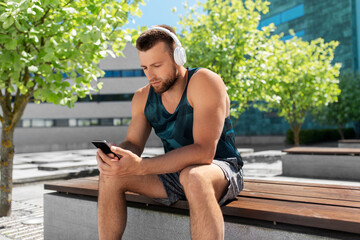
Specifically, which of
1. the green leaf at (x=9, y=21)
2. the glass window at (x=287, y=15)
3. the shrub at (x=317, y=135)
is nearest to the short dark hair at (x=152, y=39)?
the green leaf at (x=9, y=21)

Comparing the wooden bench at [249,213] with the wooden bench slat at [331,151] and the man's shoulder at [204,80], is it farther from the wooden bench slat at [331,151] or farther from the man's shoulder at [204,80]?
the wooden bench slat at [331,151]

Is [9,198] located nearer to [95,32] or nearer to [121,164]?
[95,32]

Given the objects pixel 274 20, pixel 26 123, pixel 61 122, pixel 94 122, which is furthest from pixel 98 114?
pixel 274 20

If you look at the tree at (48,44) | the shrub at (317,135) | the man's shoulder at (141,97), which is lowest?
the shrub at (317,135)

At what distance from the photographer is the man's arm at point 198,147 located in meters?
2.26

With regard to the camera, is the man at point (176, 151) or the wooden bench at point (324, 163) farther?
the wooden bench at point (324, 163)

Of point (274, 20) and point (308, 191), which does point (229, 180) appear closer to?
point (308, 191)

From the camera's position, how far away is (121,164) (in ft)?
7.28

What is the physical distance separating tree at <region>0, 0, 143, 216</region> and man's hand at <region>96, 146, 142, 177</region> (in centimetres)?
238

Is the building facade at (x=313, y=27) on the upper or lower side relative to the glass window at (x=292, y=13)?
lower

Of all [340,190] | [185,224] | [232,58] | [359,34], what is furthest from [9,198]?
[359,34]

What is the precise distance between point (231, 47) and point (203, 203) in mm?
9747

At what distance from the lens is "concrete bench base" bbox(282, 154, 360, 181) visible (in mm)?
7918

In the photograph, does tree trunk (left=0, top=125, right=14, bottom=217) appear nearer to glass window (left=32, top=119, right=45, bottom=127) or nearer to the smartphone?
the smartphone
